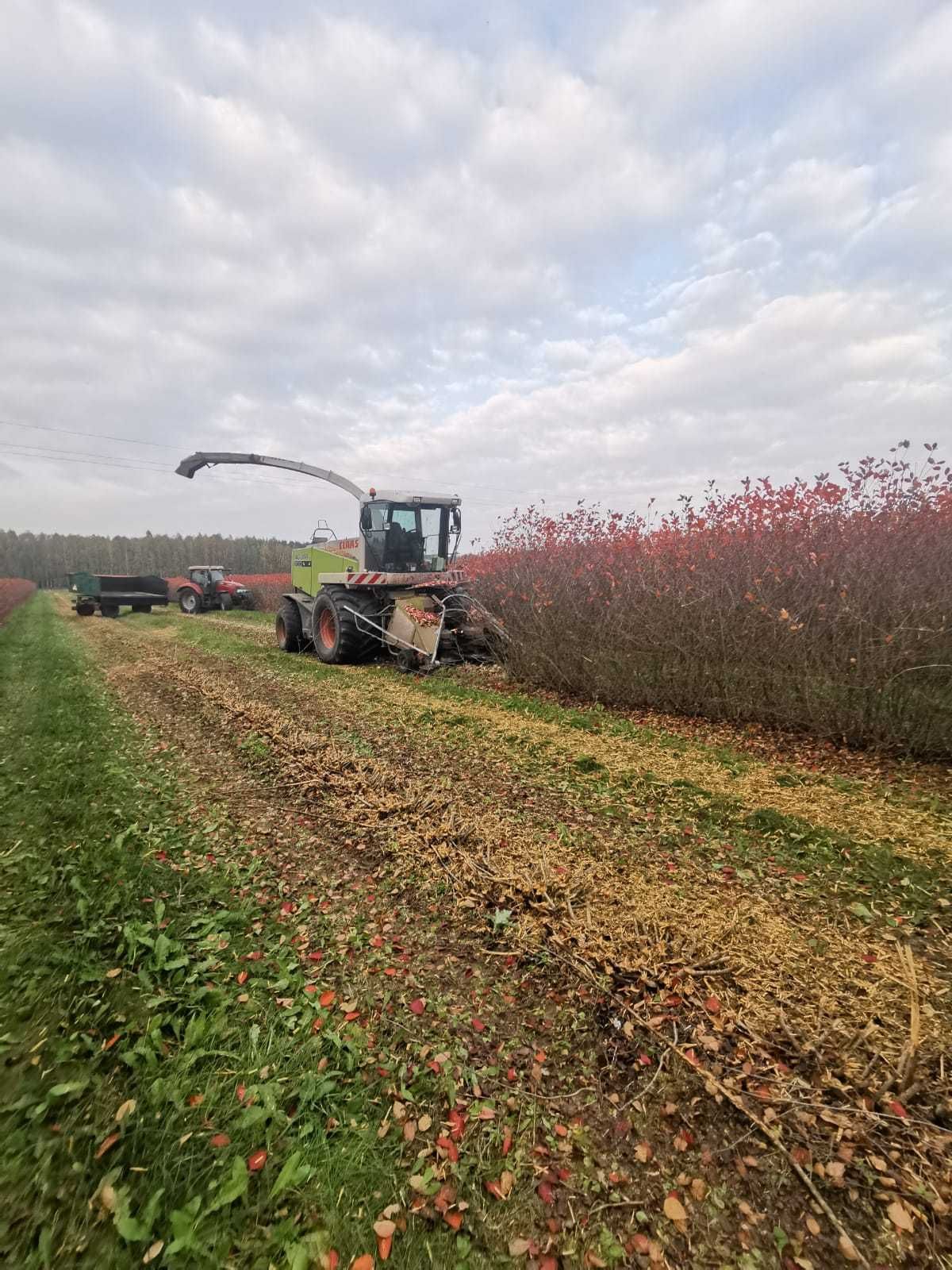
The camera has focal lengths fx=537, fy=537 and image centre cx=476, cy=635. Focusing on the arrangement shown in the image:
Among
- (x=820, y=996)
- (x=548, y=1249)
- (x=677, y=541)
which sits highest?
(x=677, y=541)

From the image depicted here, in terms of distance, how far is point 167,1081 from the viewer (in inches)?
72.0

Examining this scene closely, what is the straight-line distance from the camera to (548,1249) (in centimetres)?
145

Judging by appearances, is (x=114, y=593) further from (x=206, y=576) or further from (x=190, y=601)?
(x=206, y=576)

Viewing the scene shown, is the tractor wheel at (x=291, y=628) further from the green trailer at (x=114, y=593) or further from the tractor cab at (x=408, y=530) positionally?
the green trailer at (x=114, y=593)

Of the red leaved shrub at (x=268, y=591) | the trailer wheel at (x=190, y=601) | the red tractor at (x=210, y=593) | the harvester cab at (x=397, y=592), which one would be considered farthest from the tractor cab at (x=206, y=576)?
the harvester cab at (x=397, y=592)

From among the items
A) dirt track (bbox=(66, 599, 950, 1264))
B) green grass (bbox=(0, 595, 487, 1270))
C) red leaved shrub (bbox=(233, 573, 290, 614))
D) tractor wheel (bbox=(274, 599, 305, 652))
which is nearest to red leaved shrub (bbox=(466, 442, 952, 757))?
dirt track (bbox=(66, 599, 950, 1264))

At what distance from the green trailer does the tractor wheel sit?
16491 mm

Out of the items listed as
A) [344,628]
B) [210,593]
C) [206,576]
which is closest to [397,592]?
[344,628]

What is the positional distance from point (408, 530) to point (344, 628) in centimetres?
228

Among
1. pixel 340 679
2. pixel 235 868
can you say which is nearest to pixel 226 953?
pixel 235 868

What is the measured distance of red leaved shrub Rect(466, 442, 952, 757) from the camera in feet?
15.2

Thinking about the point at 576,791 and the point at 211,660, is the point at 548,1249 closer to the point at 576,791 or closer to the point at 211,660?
the point at 576,791

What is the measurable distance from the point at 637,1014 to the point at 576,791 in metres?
2.09

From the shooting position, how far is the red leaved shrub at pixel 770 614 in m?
4.64
